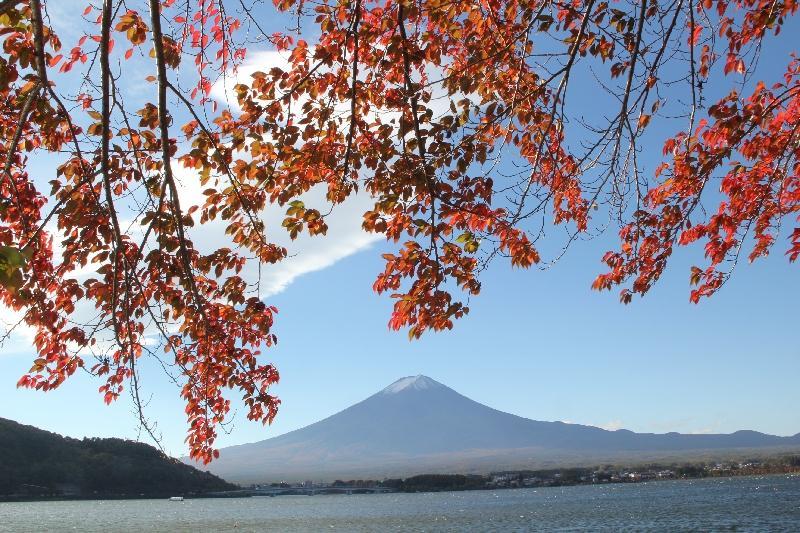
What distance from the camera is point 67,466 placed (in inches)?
4139

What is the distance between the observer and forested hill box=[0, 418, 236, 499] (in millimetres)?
95500

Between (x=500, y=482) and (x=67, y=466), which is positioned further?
(x=500, y=482)

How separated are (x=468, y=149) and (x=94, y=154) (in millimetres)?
2784

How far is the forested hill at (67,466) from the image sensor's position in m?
95.5

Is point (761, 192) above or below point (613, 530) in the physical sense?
above

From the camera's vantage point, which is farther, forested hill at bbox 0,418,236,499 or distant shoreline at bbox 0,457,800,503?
distant shoreline at bbox 0,457,800,503

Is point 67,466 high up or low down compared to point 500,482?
up

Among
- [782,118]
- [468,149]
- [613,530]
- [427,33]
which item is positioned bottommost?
[613,530]

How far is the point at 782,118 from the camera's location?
681 centimetres

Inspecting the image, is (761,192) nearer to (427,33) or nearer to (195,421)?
(427,33)

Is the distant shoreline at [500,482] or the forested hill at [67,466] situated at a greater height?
the forested hill at [67,466]

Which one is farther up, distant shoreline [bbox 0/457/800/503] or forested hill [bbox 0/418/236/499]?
forested hill [bbox 0/418/236/499]

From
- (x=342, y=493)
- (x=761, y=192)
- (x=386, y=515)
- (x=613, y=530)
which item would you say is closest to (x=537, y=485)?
(x=342, y=493)

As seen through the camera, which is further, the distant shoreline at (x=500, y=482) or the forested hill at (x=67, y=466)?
the distant shoreline at (x=500, y=482)
